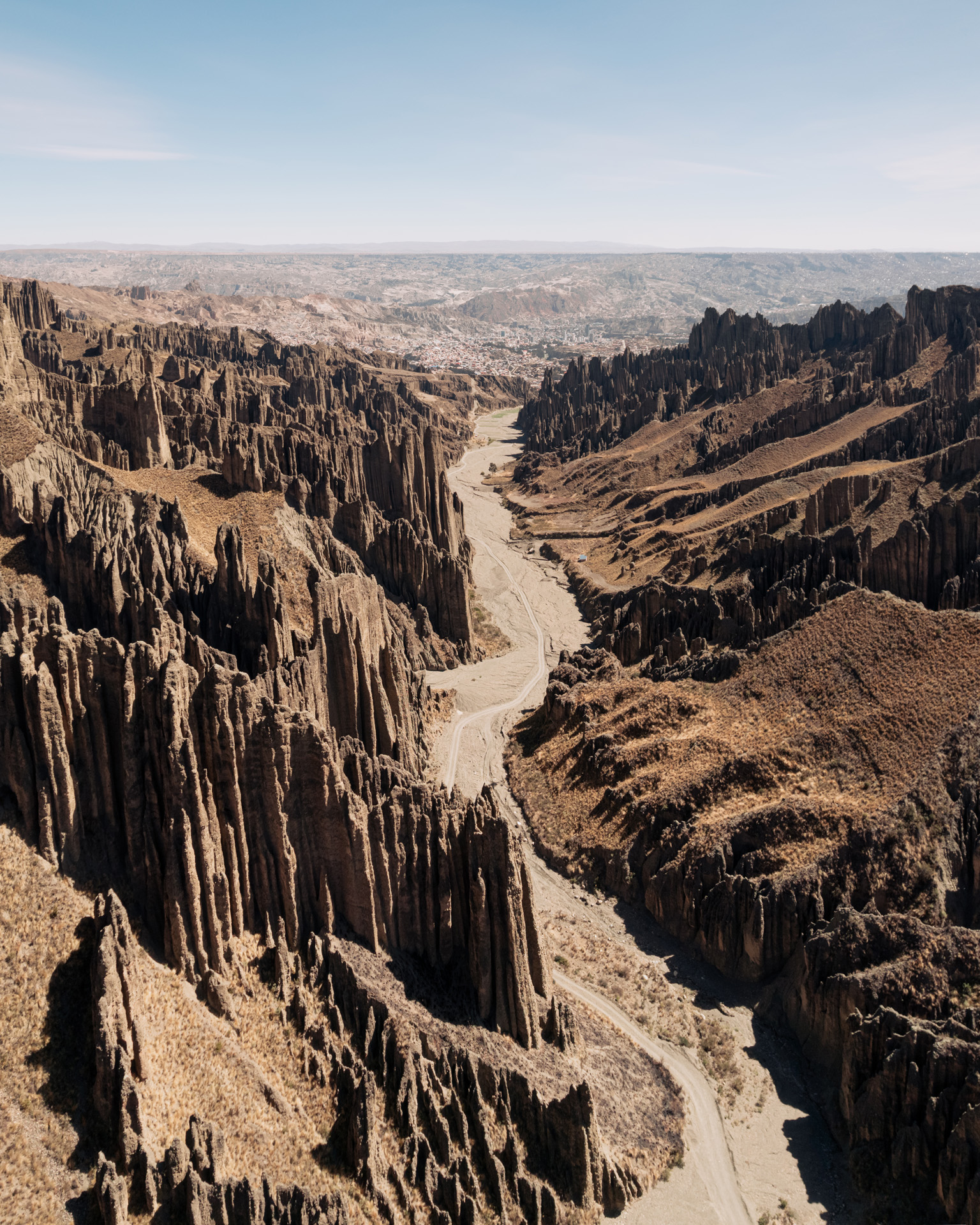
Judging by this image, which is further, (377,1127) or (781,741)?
(781,741)

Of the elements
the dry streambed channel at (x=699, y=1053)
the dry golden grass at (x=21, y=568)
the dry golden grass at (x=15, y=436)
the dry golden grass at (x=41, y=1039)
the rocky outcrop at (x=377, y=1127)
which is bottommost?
the dry streambed channel at (x=699, y=1053)

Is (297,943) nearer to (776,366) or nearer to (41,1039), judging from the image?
(41,1039)

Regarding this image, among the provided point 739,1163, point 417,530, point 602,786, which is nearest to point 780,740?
point 602,786

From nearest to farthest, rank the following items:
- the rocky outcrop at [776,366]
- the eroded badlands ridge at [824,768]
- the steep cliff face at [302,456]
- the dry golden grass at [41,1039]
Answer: the dry golden grass at [41,1039], the eroded badlands ridge at [824,768], the steep cliff face at [302,456], the rocky outcrop at [776,366]

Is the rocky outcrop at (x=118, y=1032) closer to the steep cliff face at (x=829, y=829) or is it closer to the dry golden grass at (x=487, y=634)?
→ the steep cliff face at (x=829, y=829)

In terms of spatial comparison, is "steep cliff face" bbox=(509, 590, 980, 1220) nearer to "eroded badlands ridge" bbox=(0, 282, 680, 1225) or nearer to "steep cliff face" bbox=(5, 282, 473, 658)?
"eroded badlands ridge" bbox=(0, 282, 680, 1225)

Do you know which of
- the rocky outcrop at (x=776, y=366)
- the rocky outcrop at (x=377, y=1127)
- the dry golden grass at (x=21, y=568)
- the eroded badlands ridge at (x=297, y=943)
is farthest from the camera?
the rocky outcrop at (x=776, y=366)

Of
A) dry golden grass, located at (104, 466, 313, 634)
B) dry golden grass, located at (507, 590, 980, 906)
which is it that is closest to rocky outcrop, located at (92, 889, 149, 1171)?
dry golden grass, located at (507, 590, 980, 906)

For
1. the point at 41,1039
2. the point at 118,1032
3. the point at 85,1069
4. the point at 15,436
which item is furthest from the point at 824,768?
the point at 15,436

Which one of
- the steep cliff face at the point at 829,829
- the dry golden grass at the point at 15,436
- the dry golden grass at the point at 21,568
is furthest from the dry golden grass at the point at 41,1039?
the dry golden grass at the point at 15,436

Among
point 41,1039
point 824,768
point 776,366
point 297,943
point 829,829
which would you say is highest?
point 776,366
